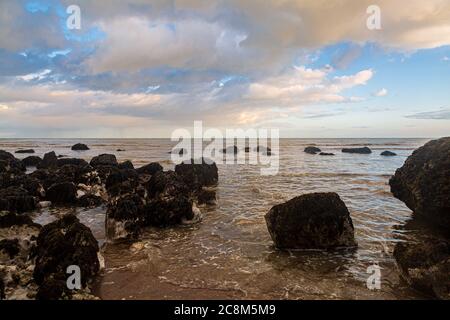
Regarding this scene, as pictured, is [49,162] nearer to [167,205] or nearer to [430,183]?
[167,205]

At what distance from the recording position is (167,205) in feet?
41.0

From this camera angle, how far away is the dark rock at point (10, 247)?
8383 mm

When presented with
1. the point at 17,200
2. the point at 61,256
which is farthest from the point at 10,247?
the point at 17,200

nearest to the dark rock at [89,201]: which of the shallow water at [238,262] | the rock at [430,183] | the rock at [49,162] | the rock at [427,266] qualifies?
the shallow water at [238,262]

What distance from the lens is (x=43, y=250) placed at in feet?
25.3

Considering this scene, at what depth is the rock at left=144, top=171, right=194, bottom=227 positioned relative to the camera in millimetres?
12219

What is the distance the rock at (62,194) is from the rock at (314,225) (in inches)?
396

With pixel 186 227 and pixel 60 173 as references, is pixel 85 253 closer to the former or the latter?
pixel 186 227

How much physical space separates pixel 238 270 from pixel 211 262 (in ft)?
2.83

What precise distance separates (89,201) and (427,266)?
13258mm

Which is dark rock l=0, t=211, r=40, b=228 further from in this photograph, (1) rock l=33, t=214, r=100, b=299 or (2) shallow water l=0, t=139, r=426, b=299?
(1) rock l=33, t=214, r=100, b=299

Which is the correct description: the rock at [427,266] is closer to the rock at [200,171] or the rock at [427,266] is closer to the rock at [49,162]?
the rock at [200,171]
